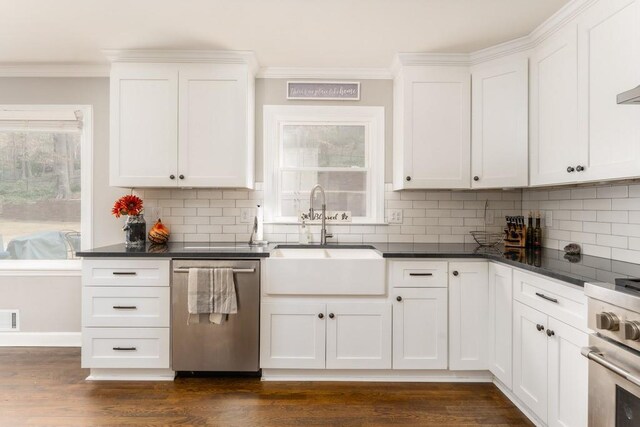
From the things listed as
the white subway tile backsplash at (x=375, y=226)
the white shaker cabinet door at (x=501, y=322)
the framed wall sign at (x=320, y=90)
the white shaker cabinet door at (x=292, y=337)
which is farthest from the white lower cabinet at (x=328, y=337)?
the framed wall sign at (x=320, y=90)

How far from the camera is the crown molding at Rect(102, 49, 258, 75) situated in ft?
9.34

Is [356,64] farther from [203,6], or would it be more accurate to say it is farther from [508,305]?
[508,305]

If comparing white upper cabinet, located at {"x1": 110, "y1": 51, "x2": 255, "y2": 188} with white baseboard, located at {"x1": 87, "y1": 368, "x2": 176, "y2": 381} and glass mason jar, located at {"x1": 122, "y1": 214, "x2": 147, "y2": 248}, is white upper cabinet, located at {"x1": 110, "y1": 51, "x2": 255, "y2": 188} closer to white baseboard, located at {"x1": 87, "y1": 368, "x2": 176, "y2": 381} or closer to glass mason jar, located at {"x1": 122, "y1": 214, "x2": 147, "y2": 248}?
glass mason jar, located at {"x1": 122, "y1": 214, "x2": 147, "y2": 248}

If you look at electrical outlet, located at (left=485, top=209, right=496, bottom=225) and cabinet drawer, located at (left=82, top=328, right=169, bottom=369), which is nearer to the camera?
cabinet drawer, located at (left=82, top=328, right=169, bottom=369)

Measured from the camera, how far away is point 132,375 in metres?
2.65

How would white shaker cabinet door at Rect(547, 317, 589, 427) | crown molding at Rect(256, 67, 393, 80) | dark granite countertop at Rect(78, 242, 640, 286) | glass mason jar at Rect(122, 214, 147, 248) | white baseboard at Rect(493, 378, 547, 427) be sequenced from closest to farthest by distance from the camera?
white shaker cabinet door at Rect(547, 317, 589, 427) → dark granite countertop at Rect(78, 242, 640, 286) → white baseboard at Rect(493, 378, 547, 427) → glass mason jar at Rect(122, 214, 147, 248) → crown molding at Rect(256, 67, 393, 80)

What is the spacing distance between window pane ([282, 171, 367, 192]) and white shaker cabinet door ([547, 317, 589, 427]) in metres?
1.83

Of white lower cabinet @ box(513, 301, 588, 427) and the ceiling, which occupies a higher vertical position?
the ceiling

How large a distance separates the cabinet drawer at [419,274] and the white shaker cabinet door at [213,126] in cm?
131

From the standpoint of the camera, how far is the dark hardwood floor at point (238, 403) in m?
2.15

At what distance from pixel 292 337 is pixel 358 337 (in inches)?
17.7

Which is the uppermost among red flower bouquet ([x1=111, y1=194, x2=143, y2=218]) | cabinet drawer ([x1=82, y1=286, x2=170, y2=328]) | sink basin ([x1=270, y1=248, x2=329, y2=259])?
red flower bouquet ([x1=111, y1=194, x2=143, y2=218])

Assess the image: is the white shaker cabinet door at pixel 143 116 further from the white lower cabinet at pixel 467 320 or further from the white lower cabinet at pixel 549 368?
the white lower cabinet at pixel 549 368

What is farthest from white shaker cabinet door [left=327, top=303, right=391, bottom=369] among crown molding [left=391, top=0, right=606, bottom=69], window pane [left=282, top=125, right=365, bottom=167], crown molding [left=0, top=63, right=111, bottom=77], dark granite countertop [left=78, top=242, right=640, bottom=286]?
crown molding [left=0, top=63, right=111, bottom=77]
